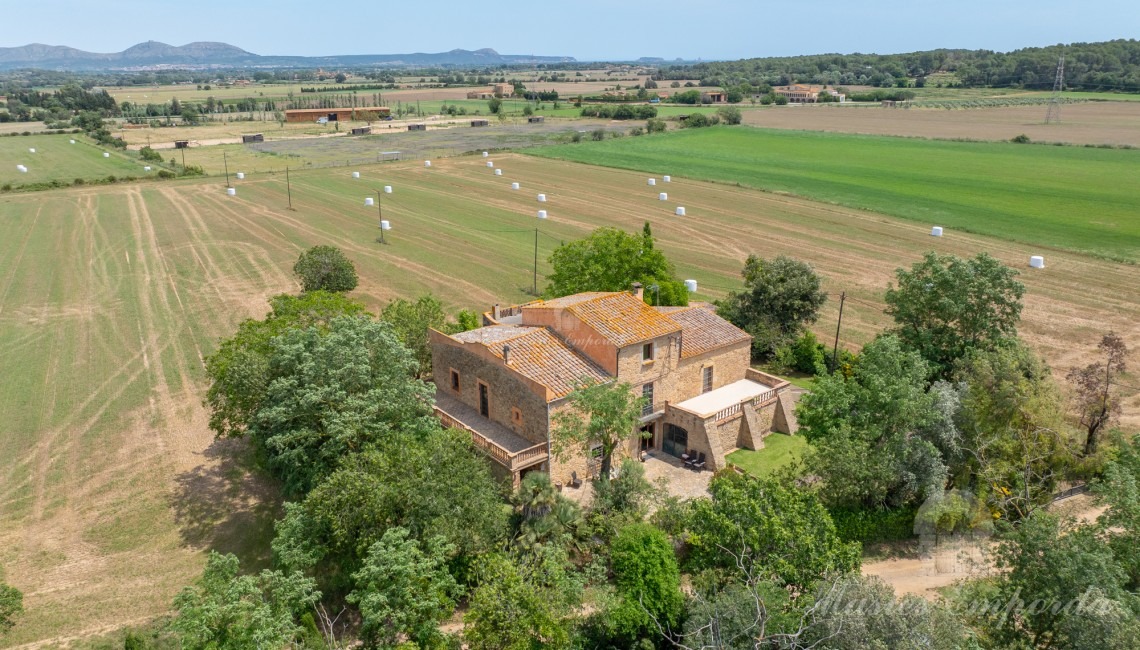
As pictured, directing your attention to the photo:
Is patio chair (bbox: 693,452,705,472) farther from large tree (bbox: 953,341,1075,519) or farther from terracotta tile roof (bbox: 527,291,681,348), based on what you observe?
large tree (bbox: 953,341,1075,519)

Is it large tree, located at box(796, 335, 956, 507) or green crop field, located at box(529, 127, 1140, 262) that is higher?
green crop field, located at box(529, 127, 1140, 262)

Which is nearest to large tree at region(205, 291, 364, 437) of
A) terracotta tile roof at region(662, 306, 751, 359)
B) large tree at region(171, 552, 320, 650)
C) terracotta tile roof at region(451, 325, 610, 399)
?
terracotta tile roof at region(451, 325, 610, 399)

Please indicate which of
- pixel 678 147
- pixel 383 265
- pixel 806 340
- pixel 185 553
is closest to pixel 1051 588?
pixel 806 340

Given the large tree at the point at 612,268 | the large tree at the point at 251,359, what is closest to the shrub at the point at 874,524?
the large tree at the point at 612,268

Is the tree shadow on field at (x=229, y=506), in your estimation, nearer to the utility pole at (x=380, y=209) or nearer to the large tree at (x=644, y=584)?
the large tree at (x=644, y=584)

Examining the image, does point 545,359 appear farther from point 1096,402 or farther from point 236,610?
point 1096,402

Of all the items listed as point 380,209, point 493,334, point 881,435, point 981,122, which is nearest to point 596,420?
point 493,334

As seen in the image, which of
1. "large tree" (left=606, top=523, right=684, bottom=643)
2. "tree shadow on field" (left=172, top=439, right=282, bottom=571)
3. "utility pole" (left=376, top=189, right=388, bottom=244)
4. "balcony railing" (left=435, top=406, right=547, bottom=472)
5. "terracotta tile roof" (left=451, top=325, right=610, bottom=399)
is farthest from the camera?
"utility pole" (left=376, top=189, right=388, bottom=244)
